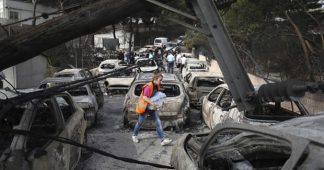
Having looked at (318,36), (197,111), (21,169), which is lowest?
(197,111)

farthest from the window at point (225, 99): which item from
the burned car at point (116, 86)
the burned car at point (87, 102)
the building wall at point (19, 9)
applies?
the building wall at point (19, 9)

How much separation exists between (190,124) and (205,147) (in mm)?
8658

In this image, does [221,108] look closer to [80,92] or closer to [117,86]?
[80,92]

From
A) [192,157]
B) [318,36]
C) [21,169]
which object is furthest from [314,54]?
[21,169]

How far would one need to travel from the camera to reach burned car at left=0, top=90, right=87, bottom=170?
523 centimetres

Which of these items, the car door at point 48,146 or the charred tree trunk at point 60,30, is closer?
the car door at point 48,146

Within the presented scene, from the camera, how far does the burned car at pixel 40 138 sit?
5234 millimetres

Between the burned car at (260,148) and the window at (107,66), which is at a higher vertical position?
the burned car at (260,148)

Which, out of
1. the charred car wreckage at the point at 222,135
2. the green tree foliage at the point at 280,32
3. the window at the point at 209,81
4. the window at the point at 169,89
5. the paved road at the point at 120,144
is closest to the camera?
the charred car wreckage at the point at 222,135

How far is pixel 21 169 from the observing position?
200 inches

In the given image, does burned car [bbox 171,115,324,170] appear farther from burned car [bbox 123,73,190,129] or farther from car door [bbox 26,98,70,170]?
burned car [bbox 123,73,190,129]

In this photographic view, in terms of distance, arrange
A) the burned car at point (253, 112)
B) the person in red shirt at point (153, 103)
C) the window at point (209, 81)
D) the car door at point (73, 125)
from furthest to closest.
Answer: the window at point (209, 81), the person in red shirt at point (153, 103), the burned car at point (253, 112), the car door at point (73, 125)

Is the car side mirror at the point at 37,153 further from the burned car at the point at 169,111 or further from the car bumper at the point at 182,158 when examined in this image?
the burned car at the point at 169,111

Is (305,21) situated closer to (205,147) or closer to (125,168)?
(125,168)
